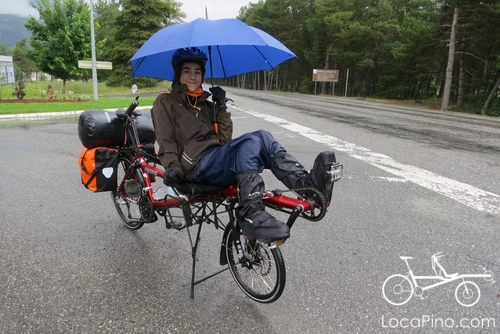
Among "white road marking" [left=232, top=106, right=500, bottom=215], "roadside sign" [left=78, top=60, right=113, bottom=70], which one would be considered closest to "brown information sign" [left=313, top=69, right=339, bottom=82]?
"roadside sign" [left=78, top=60, right=113, bottom=70]

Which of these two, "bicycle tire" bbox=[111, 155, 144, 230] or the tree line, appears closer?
"bicycle tire" bbox=[111, 155, 144, 230]

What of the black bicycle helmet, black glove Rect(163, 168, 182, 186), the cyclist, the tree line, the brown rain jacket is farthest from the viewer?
the tree line

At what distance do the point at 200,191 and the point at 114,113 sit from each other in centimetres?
173

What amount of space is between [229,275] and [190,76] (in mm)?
1864

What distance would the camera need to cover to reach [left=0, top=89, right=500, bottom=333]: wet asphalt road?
2369 millimetres

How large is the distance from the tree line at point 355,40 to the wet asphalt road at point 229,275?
23223 mm

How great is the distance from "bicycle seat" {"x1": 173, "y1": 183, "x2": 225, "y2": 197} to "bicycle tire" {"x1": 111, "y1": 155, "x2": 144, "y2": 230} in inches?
42.0

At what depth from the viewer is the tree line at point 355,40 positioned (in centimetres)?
2461

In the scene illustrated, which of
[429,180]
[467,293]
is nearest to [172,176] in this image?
[467,293]

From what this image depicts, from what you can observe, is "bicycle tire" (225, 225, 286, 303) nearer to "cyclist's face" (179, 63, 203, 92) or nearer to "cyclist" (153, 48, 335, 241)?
"cyclist" (153, 48, 335, 241)

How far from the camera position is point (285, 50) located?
3131mm

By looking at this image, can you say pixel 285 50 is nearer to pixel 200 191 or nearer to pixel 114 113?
pixel 200 191

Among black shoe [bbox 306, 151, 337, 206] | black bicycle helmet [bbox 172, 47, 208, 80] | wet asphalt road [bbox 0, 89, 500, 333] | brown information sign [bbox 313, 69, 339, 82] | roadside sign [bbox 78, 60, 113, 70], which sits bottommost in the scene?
wet asphalt road [bbox 0, 89, 500, 333]

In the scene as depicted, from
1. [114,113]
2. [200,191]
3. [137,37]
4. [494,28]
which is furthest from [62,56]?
[494,28]
